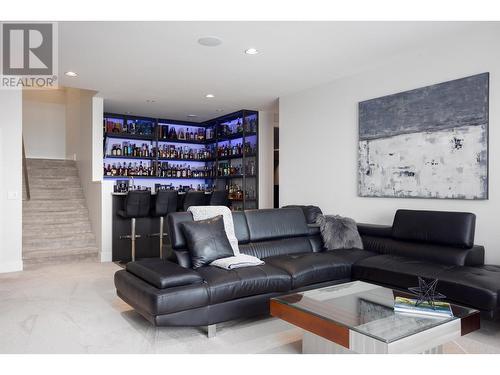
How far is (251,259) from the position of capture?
3.48m

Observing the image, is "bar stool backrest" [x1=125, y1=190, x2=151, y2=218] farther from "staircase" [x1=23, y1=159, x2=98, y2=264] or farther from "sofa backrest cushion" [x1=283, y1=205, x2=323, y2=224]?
"sofa backrest cushion" [x1=283, y1=205, x2=323, y2=224]

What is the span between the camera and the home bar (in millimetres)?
6375

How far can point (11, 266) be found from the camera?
5168mm

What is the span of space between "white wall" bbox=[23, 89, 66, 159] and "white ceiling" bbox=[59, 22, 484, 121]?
354cm

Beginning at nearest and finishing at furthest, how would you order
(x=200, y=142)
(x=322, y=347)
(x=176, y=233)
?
1. (x=322, y=347)
2. (x=176, y=233)
3. (x=200, y=142)

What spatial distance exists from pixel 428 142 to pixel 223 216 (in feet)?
7.86

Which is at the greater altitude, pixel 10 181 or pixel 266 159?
pixel 266 159

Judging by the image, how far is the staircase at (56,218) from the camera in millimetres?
5879

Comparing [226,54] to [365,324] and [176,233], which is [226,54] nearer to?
[176,233]

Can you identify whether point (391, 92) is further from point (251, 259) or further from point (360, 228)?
point (251, 259)

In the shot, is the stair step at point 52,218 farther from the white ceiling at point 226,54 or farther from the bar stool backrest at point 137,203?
the white ceiling at point 226,54

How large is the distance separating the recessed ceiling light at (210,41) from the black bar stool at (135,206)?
2.76 metres

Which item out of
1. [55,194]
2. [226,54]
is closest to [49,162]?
[55,194]
